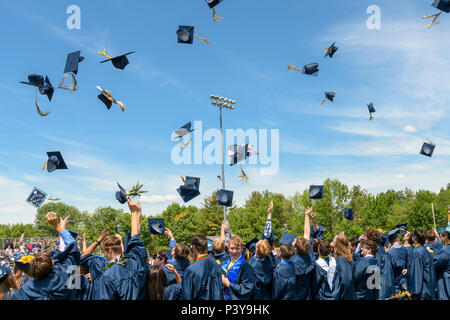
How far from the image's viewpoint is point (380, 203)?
4862 centimetres

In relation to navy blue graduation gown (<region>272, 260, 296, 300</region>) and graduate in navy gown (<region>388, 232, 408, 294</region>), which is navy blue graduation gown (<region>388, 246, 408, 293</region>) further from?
navy blue graduation gown (<region>272, 260, 296, 300</region>)

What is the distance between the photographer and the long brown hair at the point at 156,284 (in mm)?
3762

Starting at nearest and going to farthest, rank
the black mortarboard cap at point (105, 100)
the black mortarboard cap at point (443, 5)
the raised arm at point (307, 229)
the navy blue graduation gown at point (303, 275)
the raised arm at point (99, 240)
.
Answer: the raised arm at point (99, 240)
the navy blue graduation gown at point (303, 275)
the raised arm at point (307, 229)
the black mortarboard cap at point (443, 5)
the black mortarboard cap at point (105, 100)

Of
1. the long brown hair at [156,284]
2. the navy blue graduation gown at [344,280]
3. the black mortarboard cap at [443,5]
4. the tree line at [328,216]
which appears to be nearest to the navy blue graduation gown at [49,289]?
the long brown hair at [156,284]

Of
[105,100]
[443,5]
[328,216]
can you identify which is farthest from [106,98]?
[328,216]

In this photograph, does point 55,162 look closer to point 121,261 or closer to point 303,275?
point 121,261

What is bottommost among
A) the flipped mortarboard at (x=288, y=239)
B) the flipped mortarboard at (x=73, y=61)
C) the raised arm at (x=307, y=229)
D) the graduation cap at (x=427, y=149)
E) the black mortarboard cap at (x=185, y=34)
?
the flipped mortarboard at (x=288, y=239)

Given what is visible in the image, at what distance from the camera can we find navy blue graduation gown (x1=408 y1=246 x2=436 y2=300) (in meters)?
5.90

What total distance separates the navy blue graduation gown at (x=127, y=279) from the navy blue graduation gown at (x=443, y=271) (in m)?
4.84

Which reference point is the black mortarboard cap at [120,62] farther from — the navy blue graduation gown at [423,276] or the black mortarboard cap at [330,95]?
the navy blue graduation gown at [423,276]

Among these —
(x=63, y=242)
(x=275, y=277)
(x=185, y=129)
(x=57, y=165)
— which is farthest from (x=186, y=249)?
(x=185, y=129)

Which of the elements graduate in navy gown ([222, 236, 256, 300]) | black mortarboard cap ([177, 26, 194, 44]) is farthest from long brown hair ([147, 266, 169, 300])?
black mortarboard cap ([177, 26, 194, 44])

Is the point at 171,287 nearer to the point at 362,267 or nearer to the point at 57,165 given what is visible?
the point at 362,267
